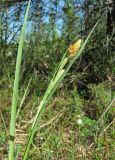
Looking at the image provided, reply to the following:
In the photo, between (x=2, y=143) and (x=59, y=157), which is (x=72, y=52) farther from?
(x=2, y=143)

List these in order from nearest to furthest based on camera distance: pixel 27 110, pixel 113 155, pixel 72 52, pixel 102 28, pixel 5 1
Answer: pixel 72 52 → pixel 113 155 → pixel 27 110 → pixel 5 1 → pixel 102 28

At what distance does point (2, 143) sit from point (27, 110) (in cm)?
78

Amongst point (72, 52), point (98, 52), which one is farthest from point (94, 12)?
point (72, 52)

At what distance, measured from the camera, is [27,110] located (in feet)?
10.4

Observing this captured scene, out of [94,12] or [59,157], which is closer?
[59,157]

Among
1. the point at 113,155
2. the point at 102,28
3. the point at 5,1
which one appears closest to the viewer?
the point at 113,155

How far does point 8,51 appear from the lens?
153 inches

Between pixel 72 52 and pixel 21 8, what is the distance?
10.7ft

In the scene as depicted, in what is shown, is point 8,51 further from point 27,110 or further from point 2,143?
point 2,143

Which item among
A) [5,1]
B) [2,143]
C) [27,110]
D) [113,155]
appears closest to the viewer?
[113,155]

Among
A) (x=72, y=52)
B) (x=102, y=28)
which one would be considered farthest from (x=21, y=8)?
(x=72, y=52)

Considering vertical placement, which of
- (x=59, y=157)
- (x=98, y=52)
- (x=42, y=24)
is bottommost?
(x=59, y=157)

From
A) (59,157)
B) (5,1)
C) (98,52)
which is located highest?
(5,1)

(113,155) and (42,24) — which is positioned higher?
(42,24)
